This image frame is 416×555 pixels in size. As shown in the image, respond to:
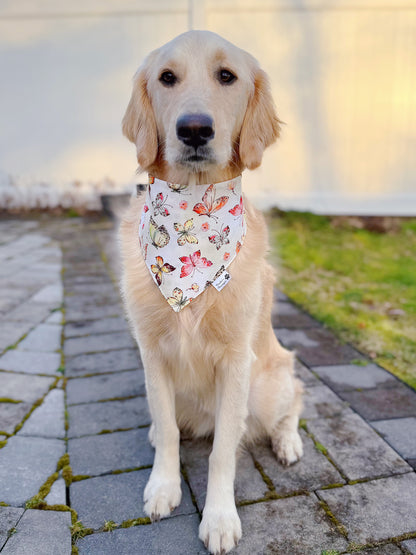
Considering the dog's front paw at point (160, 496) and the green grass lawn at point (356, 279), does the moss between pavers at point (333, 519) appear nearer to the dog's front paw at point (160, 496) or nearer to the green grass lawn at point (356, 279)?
the dog's front paw at point (160, 496)

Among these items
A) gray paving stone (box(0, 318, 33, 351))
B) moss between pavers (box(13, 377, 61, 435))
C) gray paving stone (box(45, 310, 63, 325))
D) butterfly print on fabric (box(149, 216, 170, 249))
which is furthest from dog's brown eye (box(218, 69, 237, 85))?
gray paving stone (box(45, 310, 63, 325))

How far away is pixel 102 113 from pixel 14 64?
5.41 feet

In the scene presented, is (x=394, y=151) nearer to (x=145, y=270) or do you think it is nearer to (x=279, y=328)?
(x=279, y=328)

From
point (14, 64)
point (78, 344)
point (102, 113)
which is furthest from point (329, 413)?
point (14, 64)

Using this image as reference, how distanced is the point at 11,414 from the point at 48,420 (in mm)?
204

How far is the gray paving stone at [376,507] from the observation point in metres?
1.74

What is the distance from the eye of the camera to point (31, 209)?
8.55m

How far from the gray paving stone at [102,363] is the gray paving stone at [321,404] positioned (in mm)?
1032

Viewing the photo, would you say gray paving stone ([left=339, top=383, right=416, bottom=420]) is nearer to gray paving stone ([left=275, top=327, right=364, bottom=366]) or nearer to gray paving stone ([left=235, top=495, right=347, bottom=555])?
gray paving stone ([left=275, top=327, right=364, bottom=366])

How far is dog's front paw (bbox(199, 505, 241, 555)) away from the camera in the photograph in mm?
1657

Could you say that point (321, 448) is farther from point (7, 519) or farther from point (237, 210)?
point (7, 519)

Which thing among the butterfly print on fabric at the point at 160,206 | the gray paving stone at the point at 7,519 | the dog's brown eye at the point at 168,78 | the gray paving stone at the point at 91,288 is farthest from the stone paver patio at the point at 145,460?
the dog's brown eye at the point at 168,78

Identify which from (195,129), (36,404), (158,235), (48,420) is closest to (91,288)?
(36,404)

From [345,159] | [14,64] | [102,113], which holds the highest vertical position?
[14,64]
